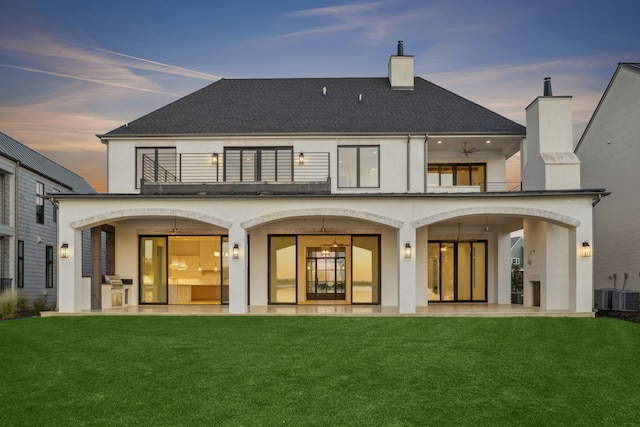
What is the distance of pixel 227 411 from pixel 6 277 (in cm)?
1965

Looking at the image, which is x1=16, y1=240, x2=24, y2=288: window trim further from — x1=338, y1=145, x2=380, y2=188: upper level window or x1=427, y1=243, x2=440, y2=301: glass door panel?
x1=427, y1=243, x2=440, y2=301: glass door panel

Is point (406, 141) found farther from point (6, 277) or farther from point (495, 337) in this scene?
point (6, 277)

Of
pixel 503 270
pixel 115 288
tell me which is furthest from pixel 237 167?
pixel 503 270

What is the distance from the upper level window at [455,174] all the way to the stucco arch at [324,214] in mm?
5473

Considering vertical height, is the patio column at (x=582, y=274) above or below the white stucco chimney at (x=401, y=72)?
below

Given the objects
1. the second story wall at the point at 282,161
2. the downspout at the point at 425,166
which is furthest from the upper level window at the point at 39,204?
the downspout at the point at 425,166

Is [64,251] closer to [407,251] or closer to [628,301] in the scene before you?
[407,251]

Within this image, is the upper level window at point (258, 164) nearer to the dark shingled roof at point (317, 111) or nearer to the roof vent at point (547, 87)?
the dark shingled roof at point (317, 111)

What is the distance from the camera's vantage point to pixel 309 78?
2452cm

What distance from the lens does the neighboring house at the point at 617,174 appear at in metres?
21.1

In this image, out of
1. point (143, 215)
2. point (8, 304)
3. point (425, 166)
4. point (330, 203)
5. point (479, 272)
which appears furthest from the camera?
point (479, 272)

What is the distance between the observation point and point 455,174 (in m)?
22.4

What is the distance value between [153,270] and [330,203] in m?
8.17

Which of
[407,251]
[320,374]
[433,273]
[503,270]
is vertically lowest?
[320,374]
